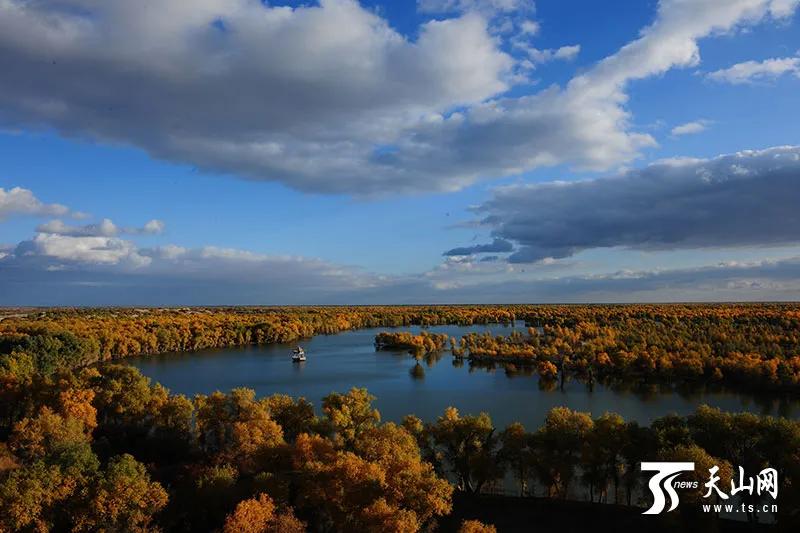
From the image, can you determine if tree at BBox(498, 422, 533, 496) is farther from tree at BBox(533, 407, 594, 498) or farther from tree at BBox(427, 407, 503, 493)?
tree at BBox(427, 407, 503, 493)

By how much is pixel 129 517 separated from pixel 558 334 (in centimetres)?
8019

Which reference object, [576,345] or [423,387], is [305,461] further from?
[576,345]

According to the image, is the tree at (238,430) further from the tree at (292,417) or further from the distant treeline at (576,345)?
the distant treeline at (576,345)

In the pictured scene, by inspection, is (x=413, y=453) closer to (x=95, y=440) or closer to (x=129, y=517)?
(x=129, y=517)

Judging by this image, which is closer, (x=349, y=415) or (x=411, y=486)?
(x=411, y=486)

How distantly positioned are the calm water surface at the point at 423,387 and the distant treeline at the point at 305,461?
47.5 feet

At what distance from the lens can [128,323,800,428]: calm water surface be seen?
47750mm

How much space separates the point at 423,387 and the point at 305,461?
121ft

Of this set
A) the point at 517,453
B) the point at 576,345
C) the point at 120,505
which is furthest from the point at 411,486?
the point at 576,345

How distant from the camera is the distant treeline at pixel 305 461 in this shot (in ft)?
63.2

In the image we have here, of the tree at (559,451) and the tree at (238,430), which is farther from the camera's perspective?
the tree at (559,451)

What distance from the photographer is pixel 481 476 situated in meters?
26.6

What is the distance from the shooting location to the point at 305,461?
2317 centimetres

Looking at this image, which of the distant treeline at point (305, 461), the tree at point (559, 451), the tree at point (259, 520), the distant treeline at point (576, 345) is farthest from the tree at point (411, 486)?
the distant treeline at point (576, 345)
